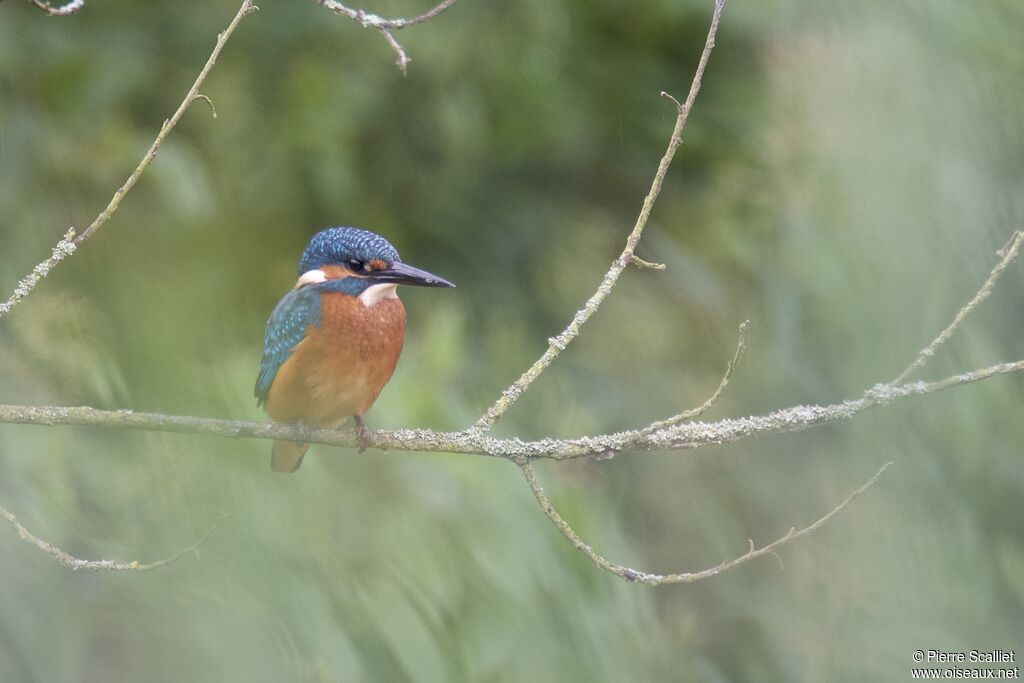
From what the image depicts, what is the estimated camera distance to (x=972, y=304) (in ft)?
3.97

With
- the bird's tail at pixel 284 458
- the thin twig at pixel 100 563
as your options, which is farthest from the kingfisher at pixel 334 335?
the thin twig at pixel 100 563

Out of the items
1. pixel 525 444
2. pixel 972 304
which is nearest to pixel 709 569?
pixel 525 444

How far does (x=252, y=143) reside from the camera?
4.19 metres

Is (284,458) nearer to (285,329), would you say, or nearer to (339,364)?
(339,364)

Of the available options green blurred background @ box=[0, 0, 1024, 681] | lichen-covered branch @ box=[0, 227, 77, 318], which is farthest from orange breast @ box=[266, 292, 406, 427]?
lichen-covered branch @ box=[0, 227, 77, 318]

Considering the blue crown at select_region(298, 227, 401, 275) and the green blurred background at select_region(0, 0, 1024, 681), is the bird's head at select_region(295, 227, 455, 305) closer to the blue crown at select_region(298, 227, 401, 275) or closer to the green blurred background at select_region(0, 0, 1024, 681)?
the blue crown at select_region(298, 227, 401, 275)

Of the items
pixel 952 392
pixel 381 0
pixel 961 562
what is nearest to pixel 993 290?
pixel 952 392

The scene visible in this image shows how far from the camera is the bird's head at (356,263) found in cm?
210

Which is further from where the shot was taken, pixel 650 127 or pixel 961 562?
pixel 650 127

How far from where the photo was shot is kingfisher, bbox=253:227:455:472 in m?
2.15

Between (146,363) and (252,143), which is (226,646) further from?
(252,143)

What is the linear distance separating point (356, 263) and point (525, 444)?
674 millimetres

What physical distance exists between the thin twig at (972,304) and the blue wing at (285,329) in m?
1.28

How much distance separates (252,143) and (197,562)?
10.9 feet
